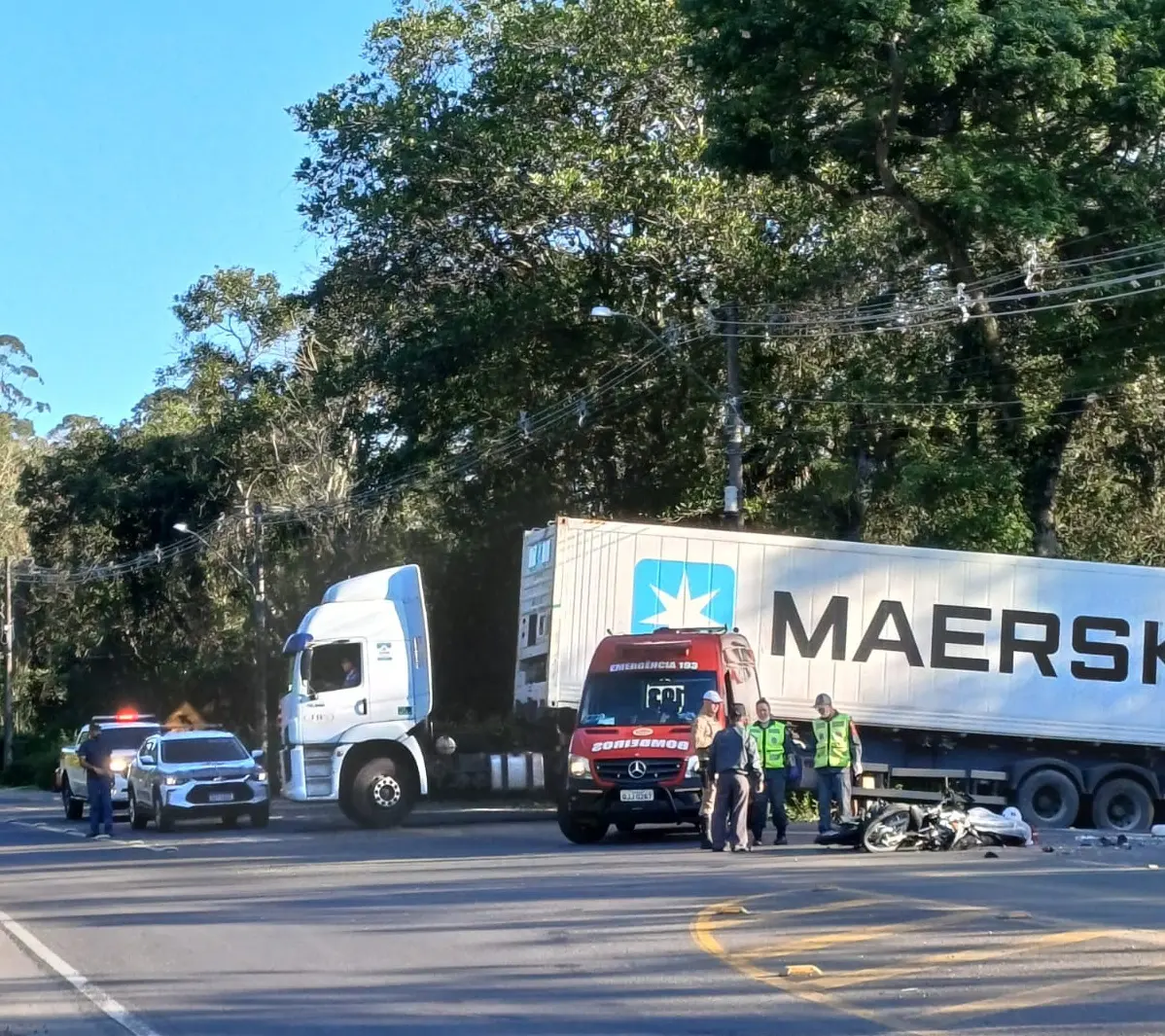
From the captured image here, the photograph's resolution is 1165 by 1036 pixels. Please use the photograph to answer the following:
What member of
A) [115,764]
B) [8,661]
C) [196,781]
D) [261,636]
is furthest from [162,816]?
[8,661]

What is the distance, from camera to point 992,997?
9242 mm

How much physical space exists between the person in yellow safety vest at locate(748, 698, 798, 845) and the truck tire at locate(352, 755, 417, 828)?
643 centimetres

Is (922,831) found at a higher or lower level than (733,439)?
lower

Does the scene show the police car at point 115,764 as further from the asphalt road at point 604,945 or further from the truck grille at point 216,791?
the asphalt road at point 604,945

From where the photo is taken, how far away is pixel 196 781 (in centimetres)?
2622

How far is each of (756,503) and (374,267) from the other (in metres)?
9.22

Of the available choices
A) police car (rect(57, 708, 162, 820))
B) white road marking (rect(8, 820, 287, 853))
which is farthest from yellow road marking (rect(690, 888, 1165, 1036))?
police car (rect(57, 708, 162, 820))

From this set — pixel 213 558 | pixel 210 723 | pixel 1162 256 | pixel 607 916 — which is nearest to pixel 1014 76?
pixel 1162 256

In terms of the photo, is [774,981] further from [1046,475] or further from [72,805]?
[72,805]

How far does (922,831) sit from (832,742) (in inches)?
75.1

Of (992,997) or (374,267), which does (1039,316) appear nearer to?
(374,267)

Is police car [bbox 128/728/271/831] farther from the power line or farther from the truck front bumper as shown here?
the power line

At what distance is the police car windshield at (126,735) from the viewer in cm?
3128

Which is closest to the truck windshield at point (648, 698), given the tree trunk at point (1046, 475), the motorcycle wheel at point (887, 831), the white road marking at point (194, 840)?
the motorcycle wheel at point (887, 831)
